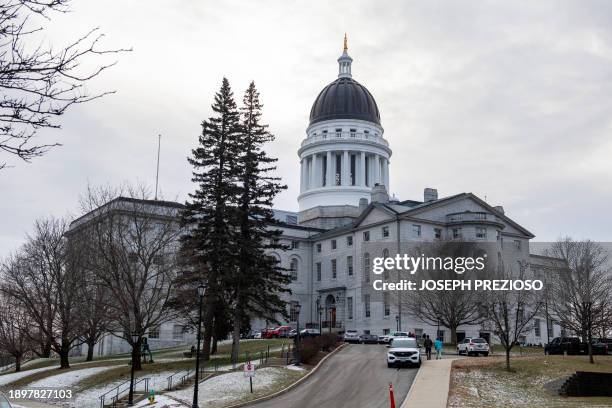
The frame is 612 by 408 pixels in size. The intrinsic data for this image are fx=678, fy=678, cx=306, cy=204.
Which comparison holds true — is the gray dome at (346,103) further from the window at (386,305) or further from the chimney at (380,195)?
the window at (386,305)

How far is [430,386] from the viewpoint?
3278cm

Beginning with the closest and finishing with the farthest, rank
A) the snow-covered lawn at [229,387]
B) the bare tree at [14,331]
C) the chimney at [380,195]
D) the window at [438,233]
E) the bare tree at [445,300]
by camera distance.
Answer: the snow-covered lawn at [229,387] < the bare tree at [14,331] < the bare tree at [445,300] < the window at [438,233] < the chimney at [380,195]

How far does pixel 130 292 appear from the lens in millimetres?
43875

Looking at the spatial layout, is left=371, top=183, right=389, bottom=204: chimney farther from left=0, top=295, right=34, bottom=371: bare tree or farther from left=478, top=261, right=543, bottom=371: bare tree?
left=0, top=295, right=34, bottom=371: bare tree

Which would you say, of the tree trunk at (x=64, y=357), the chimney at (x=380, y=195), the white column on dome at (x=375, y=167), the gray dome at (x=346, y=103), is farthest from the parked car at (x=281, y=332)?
the gray dome at (x=346, y=103)

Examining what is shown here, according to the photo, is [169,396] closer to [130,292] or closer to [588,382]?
[130,292]

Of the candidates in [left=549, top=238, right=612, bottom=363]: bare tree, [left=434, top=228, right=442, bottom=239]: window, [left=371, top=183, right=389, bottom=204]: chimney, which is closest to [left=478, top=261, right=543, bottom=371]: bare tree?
[left=549, top=238, right=612, bottom=363]: bare tree

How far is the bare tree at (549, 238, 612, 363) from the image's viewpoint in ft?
213

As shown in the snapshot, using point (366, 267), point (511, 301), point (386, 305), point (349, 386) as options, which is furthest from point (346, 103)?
point (349, 386)

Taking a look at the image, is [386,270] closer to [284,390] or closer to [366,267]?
[366,267]

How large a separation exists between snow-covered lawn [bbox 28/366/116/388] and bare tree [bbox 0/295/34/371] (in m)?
11.7

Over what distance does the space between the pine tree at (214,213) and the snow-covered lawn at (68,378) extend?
780 cm

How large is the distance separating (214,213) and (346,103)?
61.4 metres

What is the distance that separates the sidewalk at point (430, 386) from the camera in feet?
94.3
